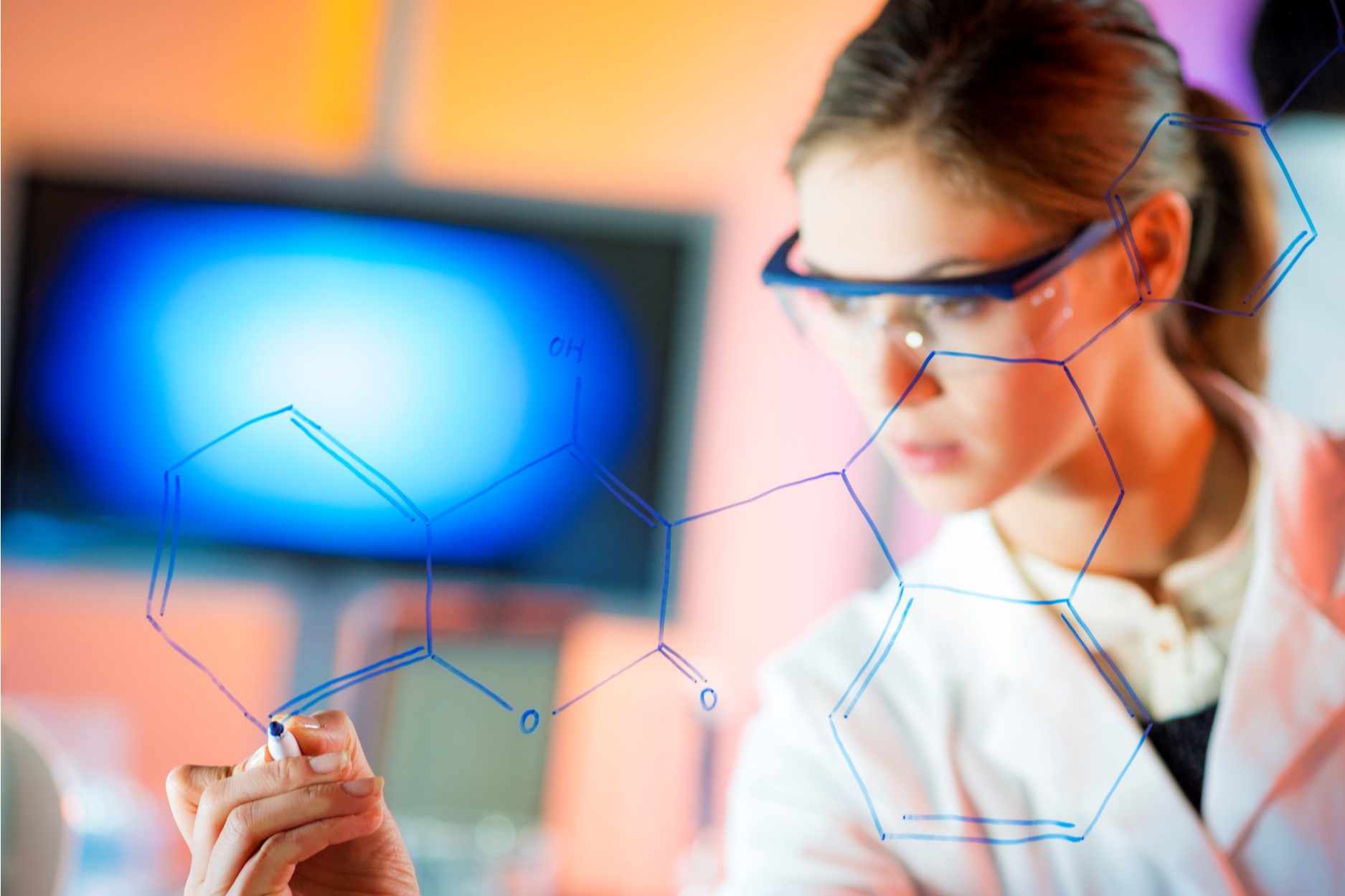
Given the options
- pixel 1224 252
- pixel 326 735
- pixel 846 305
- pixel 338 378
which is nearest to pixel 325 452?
pixel 338 378

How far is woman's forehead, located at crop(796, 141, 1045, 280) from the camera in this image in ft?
1.67

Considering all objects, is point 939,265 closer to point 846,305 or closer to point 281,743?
point 846,305

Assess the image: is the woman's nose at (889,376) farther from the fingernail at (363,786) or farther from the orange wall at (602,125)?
the fingernail at (363,786)

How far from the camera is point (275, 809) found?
42cm

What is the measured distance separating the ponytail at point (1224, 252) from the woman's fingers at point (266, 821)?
0.48 metres

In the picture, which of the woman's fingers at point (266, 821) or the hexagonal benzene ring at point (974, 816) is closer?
the woman's fingers at point (266, 821)

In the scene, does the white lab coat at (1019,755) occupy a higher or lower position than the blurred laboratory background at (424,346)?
lower

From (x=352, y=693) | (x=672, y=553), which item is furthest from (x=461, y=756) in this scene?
(x=672, y=553)

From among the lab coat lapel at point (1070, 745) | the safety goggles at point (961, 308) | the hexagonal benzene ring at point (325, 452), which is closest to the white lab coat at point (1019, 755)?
the lab coat lapel at point (1070, 745)

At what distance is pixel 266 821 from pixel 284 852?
14 millimetres

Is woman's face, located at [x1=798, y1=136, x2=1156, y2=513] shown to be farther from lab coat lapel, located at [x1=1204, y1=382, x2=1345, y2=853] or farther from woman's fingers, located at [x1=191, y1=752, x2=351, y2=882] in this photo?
woman's fingers, located at [x1=191, y1=752, x2=351, y2=882]

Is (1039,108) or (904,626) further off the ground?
(1039,108)

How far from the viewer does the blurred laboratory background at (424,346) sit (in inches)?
21.2

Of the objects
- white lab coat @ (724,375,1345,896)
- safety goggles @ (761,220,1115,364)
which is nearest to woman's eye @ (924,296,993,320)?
safety goggles @ (761,220,1115,364)
